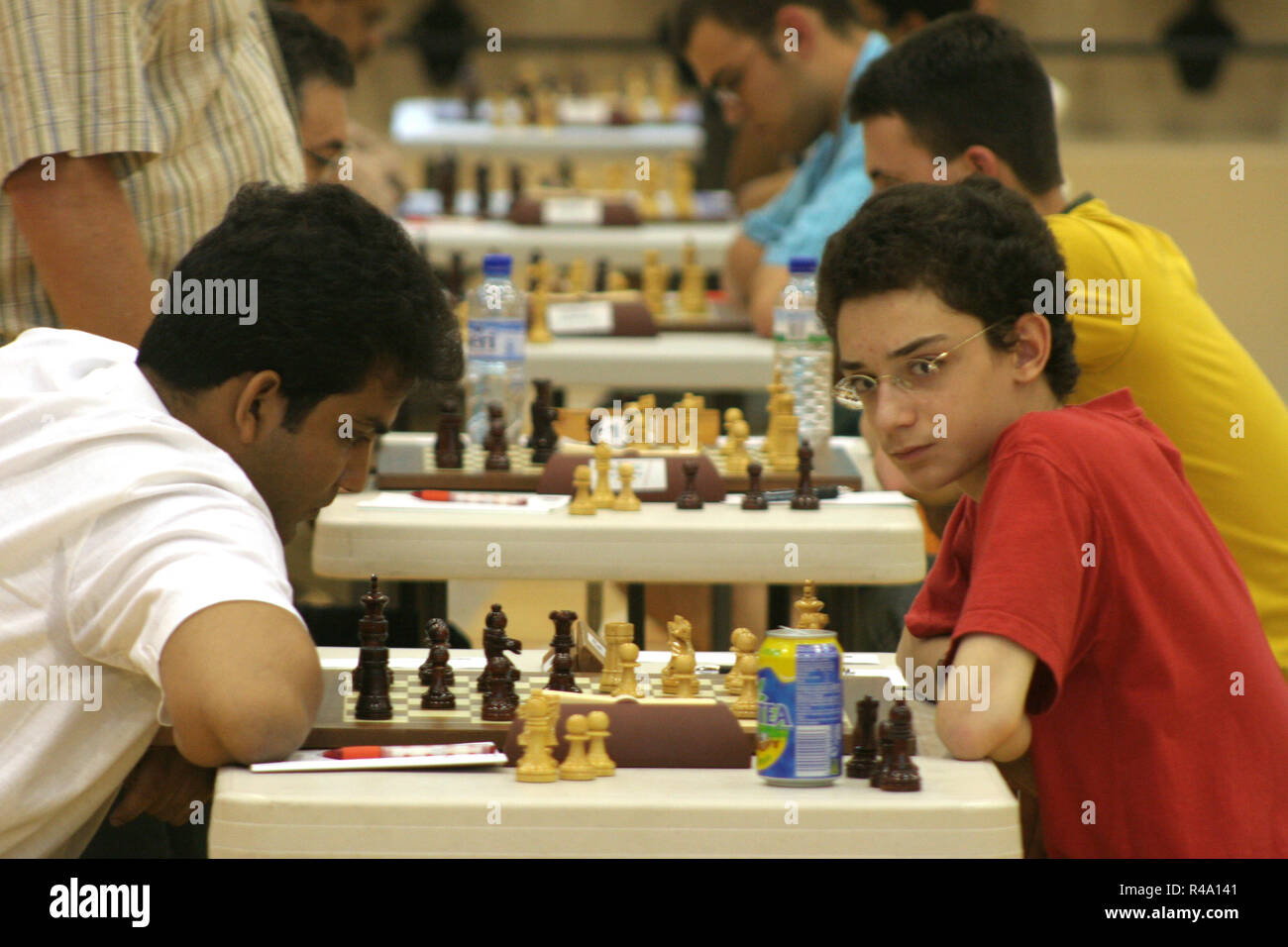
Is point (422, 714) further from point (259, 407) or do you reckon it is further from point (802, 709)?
point (802, 709)

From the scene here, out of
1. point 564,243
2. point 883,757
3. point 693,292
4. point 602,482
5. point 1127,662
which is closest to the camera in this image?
point 883,757

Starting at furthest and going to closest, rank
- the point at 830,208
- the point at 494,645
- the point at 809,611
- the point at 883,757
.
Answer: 1. the point at 830,208
2. the point at 809,611
3. the point at 494,645
4. the point at 883,757

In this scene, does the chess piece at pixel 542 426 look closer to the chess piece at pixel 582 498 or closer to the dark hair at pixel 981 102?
the chess piece at pixel 582 498

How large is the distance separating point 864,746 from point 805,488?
107 centimetres

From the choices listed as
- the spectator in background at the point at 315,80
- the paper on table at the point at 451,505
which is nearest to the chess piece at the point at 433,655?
the paper on table at the point at 451,505

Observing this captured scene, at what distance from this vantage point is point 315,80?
372 cm

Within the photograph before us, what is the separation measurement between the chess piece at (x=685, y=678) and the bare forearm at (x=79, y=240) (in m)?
1.02

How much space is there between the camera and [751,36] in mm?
4957

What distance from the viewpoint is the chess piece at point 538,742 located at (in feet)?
5.04

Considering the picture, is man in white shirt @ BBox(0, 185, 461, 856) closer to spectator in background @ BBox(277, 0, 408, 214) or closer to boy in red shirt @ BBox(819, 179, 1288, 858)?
boy in red shirt @ BBox(819, 179, 1288, 858)

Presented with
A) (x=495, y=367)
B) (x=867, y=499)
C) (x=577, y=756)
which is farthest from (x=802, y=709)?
(x=495, y=367)

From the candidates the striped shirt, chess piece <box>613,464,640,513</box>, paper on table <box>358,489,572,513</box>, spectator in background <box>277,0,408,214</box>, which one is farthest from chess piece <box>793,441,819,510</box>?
spectator in background <box>277,0,408,214</box>
